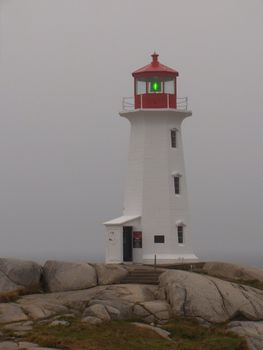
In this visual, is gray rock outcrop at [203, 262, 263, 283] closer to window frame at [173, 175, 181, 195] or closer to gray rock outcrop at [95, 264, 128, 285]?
gray rock outcrop at [95, 264, 128, 285]

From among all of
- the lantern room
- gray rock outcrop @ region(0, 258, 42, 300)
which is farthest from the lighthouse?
gray rock outcrop @ region(0, 258, 42, 300)

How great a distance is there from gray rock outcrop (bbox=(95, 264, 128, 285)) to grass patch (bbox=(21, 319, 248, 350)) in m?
4.99

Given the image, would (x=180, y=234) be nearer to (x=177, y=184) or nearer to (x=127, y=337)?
(x=177, y=184)

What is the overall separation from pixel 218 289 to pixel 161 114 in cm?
1246

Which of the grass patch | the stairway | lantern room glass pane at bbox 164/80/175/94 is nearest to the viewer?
the grass patch

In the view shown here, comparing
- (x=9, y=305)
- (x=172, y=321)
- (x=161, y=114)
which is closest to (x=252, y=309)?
(x=172, y=321)

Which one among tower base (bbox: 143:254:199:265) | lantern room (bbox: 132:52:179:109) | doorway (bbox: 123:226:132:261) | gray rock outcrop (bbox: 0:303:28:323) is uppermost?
lantern room (bbox: 132:52:179:109)

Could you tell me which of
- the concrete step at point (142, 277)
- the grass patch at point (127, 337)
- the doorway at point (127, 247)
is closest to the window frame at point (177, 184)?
the doorway at point (127, 247)

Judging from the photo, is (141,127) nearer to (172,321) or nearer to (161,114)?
(161,114)

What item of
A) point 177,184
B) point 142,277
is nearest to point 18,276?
point 142,277

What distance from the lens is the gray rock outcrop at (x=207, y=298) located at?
3909 centimetres

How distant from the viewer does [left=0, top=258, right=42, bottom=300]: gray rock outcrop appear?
41781 mm

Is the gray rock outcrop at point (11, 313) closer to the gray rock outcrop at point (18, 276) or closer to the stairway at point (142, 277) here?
the gray rock outcrop at point (18, 276)

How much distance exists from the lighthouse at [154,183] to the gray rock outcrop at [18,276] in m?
7.16
